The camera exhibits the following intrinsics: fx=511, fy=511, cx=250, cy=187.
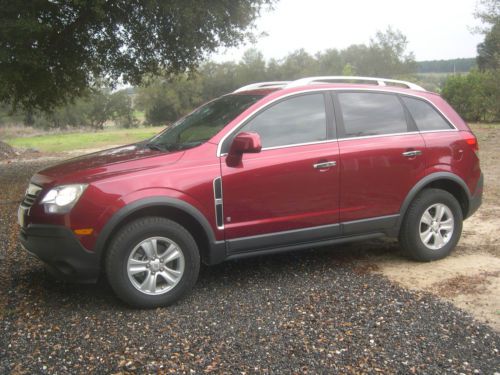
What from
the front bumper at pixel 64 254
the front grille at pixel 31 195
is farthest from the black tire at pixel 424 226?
the front grille at pixel 31 195

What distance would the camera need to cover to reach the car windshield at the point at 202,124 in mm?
4625

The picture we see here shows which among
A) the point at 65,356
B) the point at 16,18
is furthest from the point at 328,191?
the point at 16,18

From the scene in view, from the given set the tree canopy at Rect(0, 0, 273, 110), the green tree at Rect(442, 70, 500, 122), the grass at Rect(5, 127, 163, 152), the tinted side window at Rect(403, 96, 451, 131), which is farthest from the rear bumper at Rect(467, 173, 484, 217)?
the green tree at Rect(442, 70, 500, 122)

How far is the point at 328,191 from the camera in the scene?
4.72m

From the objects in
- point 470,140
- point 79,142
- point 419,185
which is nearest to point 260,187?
point 419,185

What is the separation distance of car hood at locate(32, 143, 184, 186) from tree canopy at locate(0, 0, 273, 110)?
644 centimetres

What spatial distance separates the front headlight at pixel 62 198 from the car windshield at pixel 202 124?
0.95m

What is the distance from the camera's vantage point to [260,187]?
4426 mm

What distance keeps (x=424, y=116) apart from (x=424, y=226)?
115cm

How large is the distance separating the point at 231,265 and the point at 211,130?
1.49m

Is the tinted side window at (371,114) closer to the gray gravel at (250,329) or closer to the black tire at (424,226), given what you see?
the black tire at (424,226)

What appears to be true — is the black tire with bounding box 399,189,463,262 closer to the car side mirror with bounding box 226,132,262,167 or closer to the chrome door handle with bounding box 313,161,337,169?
the chrome door handle with bounding box 313,161,337,169

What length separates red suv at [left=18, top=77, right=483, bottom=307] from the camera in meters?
3.97

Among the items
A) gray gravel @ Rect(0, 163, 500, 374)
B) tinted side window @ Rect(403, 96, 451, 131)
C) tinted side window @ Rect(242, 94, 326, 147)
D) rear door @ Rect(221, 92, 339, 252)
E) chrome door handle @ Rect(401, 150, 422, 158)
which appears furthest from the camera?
tinted side window @ Rect(403, 96, 451, 131)
